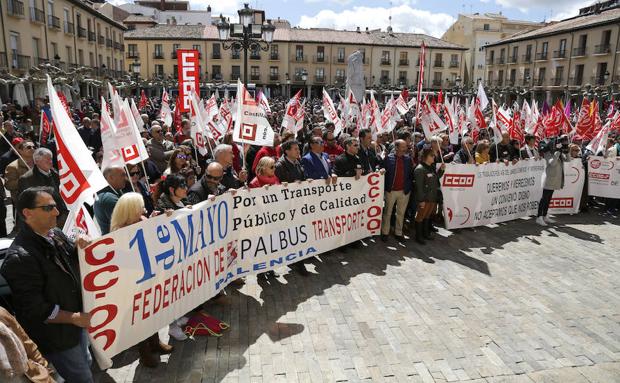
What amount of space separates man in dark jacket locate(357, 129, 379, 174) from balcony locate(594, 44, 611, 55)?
4177 centimetres

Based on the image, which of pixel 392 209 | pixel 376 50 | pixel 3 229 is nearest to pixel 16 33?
pixel 3 229

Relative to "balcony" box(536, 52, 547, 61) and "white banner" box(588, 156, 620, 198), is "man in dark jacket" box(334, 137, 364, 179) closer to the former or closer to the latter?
"white banner" box(588, 156, 620, 198)

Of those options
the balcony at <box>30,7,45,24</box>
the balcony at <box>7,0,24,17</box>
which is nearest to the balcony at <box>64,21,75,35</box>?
the balcony at <box>30,7,45,24</box>

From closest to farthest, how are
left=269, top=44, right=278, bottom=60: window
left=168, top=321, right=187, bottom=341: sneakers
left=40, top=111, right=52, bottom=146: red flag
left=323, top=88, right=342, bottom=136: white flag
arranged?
left=168, top=321, right=187, bottom=341: sneakers
left=40, top=111, right=52, bottom=146: red flag
left=323, top=88, right=342, bottom=136: white flag
left=269, top=44, right=278, bottom=60: window

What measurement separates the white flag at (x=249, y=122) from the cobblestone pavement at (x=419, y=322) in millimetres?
1959

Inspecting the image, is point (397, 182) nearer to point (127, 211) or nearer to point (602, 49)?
point (127, 211)

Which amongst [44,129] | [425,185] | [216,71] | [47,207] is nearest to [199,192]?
[47,207]

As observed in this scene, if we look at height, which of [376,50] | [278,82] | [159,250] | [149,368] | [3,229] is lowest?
[149,368]

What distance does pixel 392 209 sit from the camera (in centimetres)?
783

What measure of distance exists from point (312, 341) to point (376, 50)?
59.6 metres

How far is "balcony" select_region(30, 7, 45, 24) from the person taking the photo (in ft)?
90.5

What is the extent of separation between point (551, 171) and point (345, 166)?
449 cm

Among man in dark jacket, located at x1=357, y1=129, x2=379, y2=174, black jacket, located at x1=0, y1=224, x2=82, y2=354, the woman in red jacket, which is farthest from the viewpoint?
man in dark jacket, located at x1=357, y1=129, x2=379, y2=174

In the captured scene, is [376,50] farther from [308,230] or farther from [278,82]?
[308,230]
